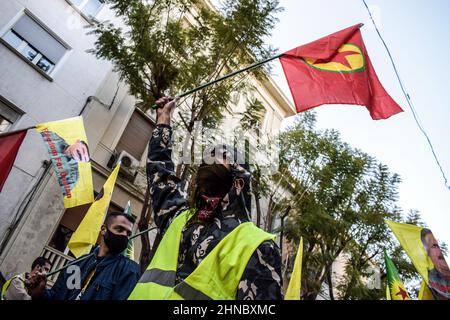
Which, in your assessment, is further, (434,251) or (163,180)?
(434,251)

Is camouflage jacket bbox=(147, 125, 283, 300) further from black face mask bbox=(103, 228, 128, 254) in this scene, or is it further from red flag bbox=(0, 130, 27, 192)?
red flag bbox=(0, 130, 27, 192)

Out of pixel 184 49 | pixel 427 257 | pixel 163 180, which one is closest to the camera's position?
pixel 163 180

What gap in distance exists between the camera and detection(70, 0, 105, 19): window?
9922 mm

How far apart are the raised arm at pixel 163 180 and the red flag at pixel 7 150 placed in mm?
4079

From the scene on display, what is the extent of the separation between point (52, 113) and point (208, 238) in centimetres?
870

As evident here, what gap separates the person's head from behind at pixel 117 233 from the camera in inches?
119

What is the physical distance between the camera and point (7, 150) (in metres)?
4.93

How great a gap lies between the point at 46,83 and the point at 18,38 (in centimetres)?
142

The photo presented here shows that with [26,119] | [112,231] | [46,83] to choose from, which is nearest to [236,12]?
[46,83]

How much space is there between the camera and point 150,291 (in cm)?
124

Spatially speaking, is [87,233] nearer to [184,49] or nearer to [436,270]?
[184,49]

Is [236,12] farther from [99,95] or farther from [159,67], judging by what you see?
[99,95]

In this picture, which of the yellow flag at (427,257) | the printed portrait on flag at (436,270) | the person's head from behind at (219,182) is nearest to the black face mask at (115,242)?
the person's head from behind at (219,182)

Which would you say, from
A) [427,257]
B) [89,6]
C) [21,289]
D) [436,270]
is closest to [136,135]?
[89,6]
